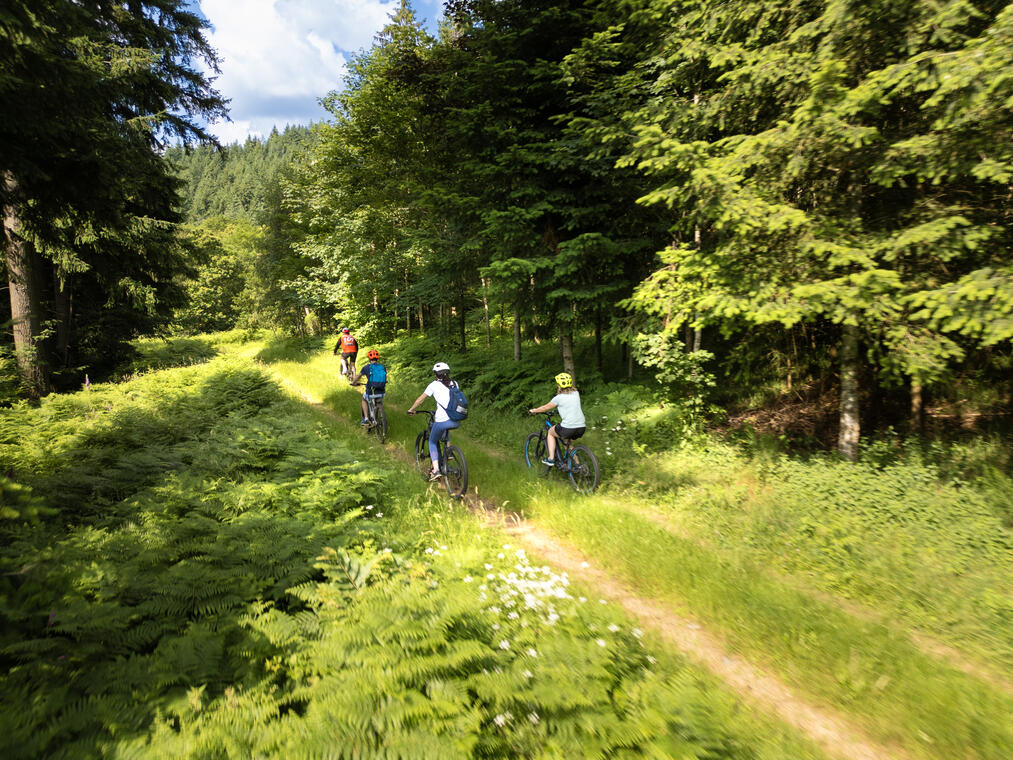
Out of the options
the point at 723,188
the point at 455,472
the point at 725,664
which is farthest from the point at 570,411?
the point at 725,664

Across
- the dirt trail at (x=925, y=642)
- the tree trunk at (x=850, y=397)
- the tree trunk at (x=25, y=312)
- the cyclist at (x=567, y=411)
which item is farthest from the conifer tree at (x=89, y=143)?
the tree trunk at (x=850, y=397)

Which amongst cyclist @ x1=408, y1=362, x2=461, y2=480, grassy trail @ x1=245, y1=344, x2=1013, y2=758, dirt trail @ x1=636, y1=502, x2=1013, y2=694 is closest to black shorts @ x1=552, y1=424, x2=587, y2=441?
grassy trail @ x1=245, y1=344, x2=1013, y2=758

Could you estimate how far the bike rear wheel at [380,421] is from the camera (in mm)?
10725

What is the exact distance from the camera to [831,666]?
374 centimetres

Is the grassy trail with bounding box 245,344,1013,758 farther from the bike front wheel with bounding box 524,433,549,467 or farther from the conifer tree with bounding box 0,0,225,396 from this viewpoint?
the conifer tree with bounding box 0,0,225,396

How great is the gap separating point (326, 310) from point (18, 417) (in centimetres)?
2673

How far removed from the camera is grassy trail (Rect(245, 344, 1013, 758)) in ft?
10.4

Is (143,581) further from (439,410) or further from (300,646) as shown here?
(439,410)

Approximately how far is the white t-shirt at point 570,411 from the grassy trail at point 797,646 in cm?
160

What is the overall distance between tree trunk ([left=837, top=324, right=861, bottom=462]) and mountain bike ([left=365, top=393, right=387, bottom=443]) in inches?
366

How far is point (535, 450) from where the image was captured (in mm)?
9258

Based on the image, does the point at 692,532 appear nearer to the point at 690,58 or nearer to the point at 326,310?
the point at 690,58

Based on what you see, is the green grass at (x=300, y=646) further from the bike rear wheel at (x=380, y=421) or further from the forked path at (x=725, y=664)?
the bike rear wheel at (x=380, y=421)

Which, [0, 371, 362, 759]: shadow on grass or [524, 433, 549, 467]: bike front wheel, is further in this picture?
[524, 433, 549, 467]: bike front wheel
